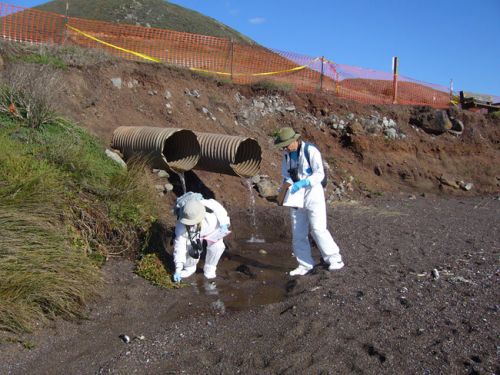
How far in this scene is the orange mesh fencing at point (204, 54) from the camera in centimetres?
1319

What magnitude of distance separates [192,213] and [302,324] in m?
1.92

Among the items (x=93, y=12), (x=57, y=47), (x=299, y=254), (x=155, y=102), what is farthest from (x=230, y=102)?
(x=93, y=12)

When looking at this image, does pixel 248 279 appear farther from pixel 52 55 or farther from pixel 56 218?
pixel 52 55

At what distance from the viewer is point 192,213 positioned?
18.6 ft

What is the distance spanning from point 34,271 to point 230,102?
984cm

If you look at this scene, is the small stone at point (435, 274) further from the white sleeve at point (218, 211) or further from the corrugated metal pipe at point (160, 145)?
the corrugated metal pipe at point (160, 145)

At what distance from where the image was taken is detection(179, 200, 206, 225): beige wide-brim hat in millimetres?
5668

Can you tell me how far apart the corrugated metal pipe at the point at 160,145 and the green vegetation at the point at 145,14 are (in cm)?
3439

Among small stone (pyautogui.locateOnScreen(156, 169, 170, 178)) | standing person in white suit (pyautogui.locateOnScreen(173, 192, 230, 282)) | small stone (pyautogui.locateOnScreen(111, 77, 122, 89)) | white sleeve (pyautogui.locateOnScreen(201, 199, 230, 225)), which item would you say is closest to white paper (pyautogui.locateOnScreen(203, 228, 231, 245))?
standing person in white suit (pyautogui.locateOnScreen(173, 192, 230, 282))

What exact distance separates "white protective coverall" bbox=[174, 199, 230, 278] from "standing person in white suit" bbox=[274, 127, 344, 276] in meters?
0.90

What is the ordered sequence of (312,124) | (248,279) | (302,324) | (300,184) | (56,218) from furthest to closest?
(312,124), (248,279), (300,184), (56,218), (302,324)

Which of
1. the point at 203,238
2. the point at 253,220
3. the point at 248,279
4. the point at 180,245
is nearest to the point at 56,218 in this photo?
the point at 180,245

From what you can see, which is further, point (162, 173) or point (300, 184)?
point (162, 173)

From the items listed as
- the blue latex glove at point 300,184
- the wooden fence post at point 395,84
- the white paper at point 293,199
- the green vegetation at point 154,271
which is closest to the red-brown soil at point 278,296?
the green vegetation at point 154,271
